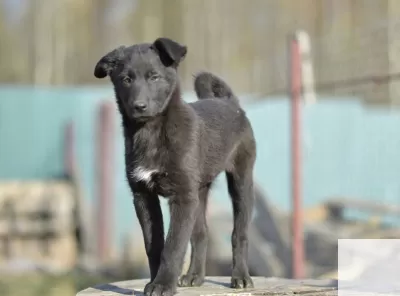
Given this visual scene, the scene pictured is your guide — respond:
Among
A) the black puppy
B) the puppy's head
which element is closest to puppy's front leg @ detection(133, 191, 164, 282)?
the black puppy

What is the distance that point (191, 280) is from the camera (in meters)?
4.33

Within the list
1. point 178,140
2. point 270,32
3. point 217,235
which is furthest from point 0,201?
point 270,32

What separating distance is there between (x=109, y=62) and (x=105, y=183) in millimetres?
8133


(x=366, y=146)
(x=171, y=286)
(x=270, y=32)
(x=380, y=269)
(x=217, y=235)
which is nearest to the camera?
(x=171, y=286)

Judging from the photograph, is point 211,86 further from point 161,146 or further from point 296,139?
point 296,139

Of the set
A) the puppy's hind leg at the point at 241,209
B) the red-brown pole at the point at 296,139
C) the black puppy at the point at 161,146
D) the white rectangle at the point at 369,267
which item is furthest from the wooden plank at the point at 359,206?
the black puppy at the point at 161,146

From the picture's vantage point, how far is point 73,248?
12.6 m

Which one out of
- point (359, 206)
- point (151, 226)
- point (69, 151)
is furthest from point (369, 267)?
point (69, 151)

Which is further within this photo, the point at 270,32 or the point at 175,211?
the point at 270,32

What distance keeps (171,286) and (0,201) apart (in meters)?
9.95

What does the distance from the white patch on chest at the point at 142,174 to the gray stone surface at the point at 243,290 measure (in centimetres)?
59

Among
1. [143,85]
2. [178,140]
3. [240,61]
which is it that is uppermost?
[240,61]

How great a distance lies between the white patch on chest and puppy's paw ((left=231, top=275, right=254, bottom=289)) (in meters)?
0.78

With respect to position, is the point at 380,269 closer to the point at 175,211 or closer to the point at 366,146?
the point at 175,211
